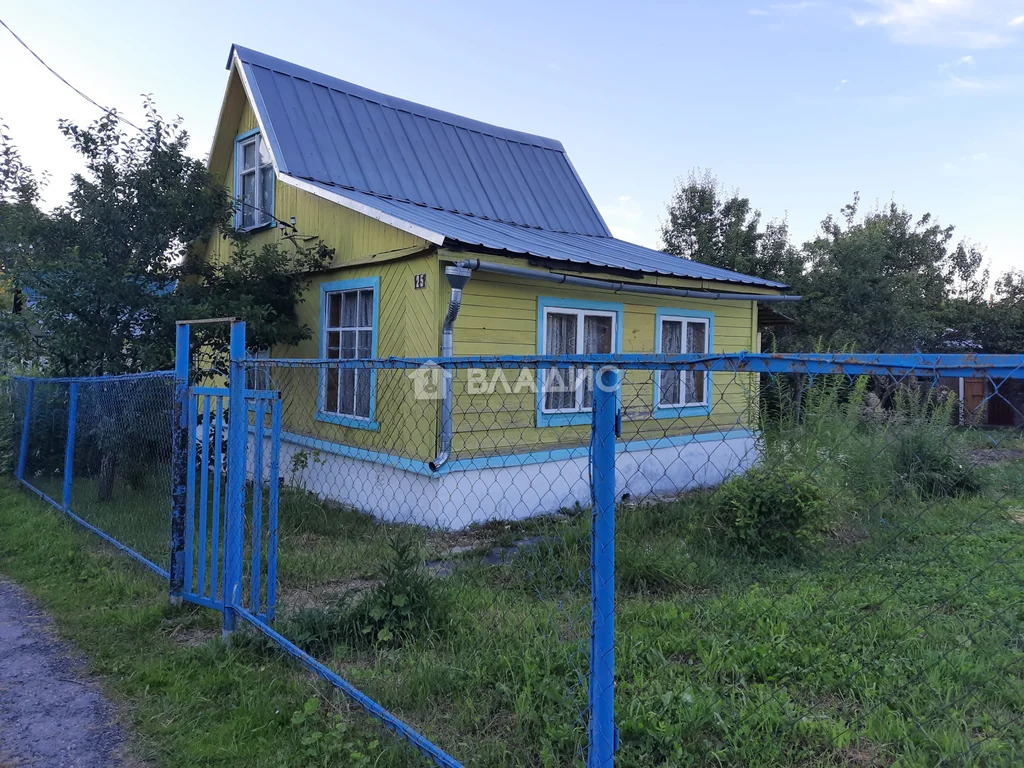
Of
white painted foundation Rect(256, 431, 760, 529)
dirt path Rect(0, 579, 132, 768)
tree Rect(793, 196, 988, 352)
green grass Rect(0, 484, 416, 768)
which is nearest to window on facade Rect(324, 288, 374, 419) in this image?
white painted foundation Rect(256, 431, 760, 529)

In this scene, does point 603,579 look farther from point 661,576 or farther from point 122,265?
point 122,265

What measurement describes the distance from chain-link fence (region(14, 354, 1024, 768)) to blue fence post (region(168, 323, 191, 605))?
0.22ft

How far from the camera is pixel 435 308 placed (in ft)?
23.3

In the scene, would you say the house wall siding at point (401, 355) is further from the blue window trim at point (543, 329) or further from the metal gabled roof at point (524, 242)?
the blue window trim at point (543, 329)

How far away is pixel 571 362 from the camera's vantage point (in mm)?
2449

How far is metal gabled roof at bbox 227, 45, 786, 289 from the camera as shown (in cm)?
850

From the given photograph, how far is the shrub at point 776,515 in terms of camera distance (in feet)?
17.7

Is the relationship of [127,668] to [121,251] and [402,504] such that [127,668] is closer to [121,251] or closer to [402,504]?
[402,504]

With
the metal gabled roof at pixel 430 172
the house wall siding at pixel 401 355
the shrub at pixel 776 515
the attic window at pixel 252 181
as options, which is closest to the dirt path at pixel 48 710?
the house wall siding at pixel 401 355

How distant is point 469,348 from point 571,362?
516 cm

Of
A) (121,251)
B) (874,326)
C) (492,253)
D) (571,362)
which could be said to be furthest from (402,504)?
(874,326)

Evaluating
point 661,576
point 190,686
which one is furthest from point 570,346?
point 190,686

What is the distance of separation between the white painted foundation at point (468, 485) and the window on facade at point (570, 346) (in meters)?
0.73

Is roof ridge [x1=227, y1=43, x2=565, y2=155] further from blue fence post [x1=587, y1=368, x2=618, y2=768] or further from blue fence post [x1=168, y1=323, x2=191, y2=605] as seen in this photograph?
blue fence post [x1=587, y1=368, x2=618, y2=768]
